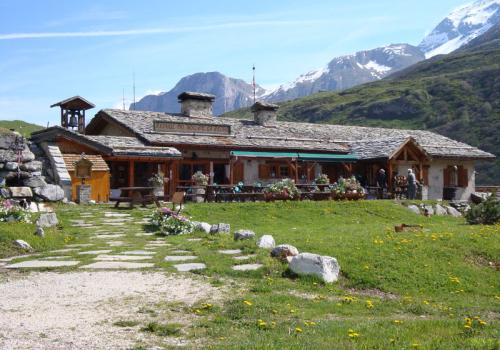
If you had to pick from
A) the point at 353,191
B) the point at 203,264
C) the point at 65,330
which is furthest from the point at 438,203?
the point at 65,330

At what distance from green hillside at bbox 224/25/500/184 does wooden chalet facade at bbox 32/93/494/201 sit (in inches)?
1427

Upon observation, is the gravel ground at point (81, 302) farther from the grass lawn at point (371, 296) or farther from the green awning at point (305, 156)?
the green awning at point (305, 156)

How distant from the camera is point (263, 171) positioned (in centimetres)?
2997

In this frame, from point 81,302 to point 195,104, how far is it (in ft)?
87.8

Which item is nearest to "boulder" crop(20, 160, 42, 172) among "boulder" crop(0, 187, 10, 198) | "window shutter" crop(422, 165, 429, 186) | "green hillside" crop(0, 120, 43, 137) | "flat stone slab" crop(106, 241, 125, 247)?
"boulder" crop(0, 187, 10, 198)

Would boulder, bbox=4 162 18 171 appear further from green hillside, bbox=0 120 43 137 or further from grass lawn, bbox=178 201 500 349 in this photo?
green hillside, bbox=0 120 43 137

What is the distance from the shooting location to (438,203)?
25.6 m

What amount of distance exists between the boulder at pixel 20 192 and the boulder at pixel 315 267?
11565 mm

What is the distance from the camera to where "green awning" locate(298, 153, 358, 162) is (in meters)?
29.7

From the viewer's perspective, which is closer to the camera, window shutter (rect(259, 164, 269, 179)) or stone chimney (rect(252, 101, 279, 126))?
window shutter (rect(259, 164, 269, 179))

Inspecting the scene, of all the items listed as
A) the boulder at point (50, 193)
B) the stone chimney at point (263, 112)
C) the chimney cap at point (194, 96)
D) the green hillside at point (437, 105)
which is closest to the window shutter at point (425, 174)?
the stone chimney at point (263, 112)

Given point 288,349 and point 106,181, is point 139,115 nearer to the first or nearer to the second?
point 106,181

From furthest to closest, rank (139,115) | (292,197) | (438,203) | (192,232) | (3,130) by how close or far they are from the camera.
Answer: (139,115) → (438,203) → (292,197) → (3,130) → (192,232)

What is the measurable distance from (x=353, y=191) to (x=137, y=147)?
401 inches
